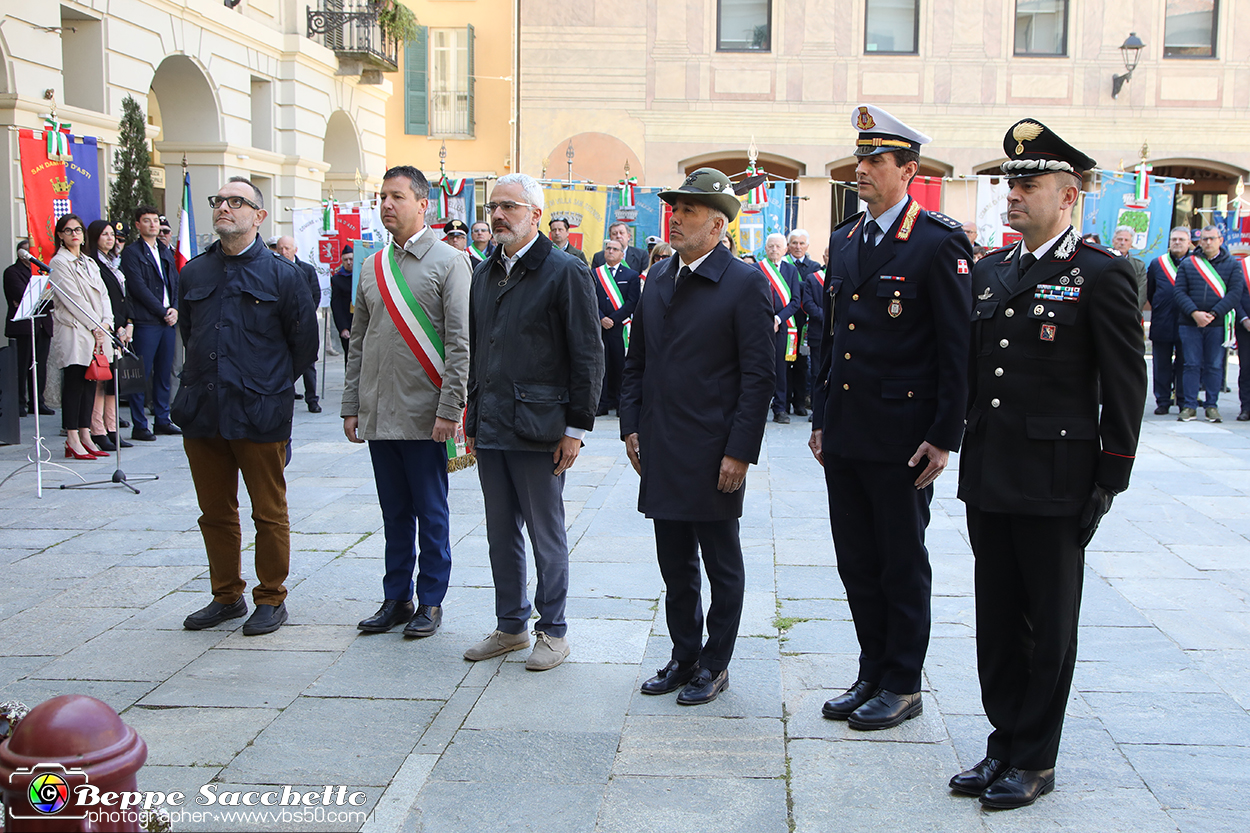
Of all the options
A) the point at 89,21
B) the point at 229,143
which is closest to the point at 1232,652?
the point at 89,21

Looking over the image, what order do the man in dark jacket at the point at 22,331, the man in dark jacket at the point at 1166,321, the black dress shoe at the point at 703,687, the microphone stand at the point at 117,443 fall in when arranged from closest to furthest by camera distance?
1. the black dress shoe at the point at 703,687
2. the microphone stand at the point at 117,443
3. the man in dark jacket at the point at 22,331
4. the man in dark jacket at the point at 1166,321

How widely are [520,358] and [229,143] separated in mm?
12725

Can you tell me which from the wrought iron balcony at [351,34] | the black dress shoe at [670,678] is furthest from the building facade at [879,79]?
the black dress shoe at [670,678]

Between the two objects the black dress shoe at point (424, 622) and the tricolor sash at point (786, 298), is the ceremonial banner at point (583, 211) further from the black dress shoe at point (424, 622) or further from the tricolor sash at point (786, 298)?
the black dress shoe at point (424, 622)

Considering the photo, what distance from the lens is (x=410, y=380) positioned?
466 centimetres

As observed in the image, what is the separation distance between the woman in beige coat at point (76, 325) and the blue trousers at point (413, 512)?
4984 millimetres

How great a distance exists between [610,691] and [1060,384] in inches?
76.9

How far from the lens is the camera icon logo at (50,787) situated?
6.69 ft

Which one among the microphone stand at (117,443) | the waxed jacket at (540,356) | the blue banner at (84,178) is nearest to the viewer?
the waxed jacket at (540,356)

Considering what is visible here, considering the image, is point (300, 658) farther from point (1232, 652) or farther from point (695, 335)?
point (1232, 652)

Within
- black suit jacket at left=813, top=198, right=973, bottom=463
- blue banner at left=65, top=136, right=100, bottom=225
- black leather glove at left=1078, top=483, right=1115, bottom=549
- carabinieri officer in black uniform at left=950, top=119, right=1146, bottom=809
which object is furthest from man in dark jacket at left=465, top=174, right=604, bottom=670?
blue banner at left=65, top=136, right=100, bottom=225

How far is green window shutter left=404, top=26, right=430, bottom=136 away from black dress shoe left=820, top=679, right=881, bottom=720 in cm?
2349

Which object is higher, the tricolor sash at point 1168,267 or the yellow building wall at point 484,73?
the yellow building wall at point 484,73

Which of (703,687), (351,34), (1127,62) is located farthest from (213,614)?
(1127,62)
